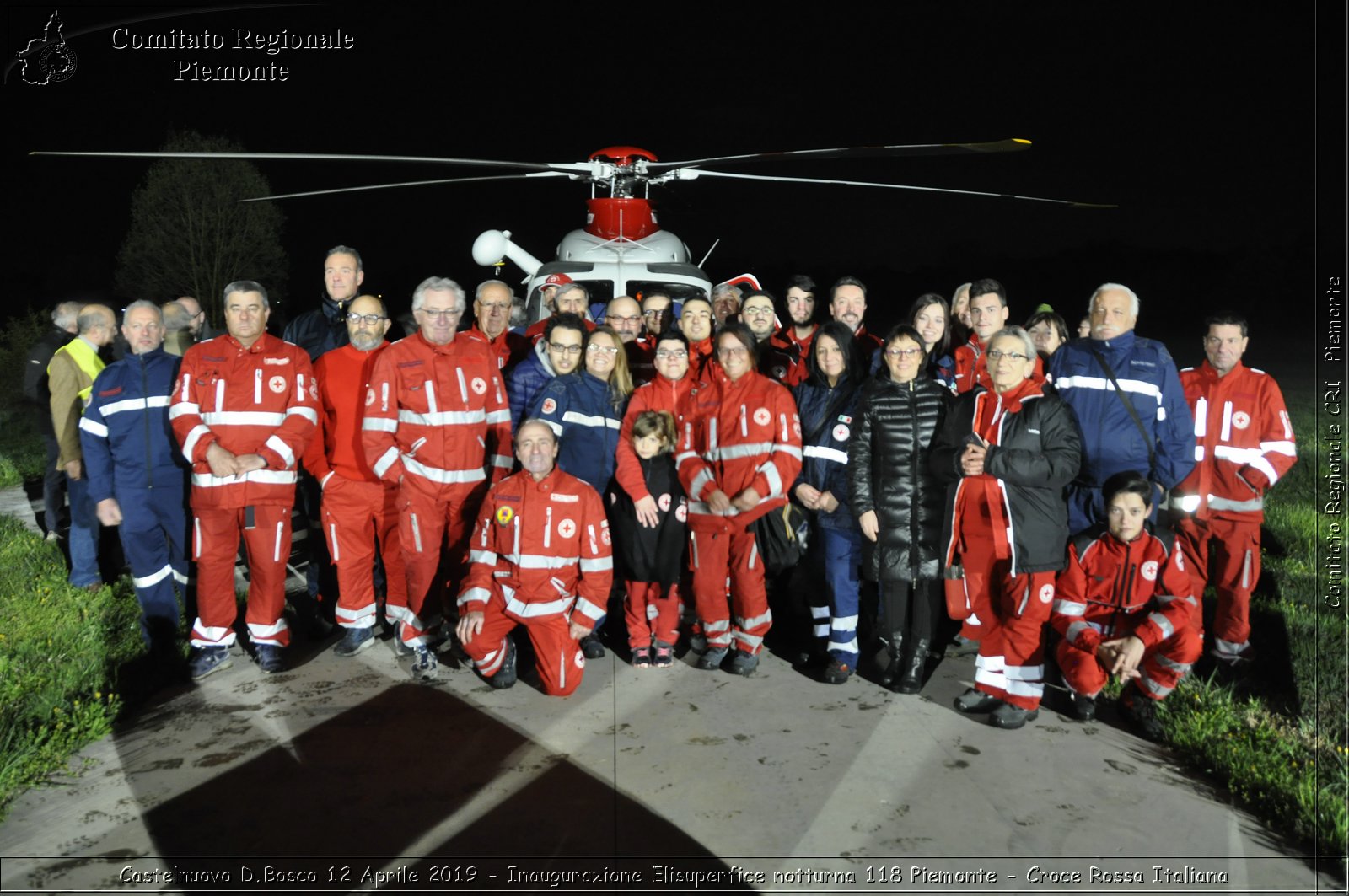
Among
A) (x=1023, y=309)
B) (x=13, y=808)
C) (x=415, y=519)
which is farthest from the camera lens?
(x=1023, y=309)

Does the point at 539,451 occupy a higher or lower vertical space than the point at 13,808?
higher

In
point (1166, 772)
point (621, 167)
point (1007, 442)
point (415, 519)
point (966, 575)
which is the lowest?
point (1166, 772)

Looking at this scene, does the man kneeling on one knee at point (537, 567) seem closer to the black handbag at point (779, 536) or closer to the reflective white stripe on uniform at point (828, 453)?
the black handbag at point (779, 536)

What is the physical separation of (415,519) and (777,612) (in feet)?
7.74

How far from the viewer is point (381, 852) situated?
10.2 ft

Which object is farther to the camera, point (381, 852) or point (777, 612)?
point (777, 612)

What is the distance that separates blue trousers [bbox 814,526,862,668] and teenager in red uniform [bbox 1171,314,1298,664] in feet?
5.40

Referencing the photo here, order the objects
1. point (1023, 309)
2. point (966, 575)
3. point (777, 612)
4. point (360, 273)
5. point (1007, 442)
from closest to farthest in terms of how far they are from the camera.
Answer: point (1007, 442), point (966, 575), point (360, 273), point (777, 612), point (1023, 309)

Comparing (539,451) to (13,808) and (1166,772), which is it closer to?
(13,808)

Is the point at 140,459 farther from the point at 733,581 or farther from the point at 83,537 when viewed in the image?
the point at 733,581

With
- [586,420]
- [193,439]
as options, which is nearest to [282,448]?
[193,439]

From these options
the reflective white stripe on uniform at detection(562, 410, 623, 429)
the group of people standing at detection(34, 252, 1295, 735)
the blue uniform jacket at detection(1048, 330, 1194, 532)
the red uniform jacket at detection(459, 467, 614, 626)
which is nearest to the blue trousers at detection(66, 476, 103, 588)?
the group of people standing at detection(34, 252, 1295, 735)

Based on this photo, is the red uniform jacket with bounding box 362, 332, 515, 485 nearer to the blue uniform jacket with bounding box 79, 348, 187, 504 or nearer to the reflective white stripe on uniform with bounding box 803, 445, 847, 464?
the blue uniform jacket with bounding box 79, 348, 187, 504

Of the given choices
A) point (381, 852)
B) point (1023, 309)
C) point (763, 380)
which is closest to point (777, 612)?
point (763, 380)
